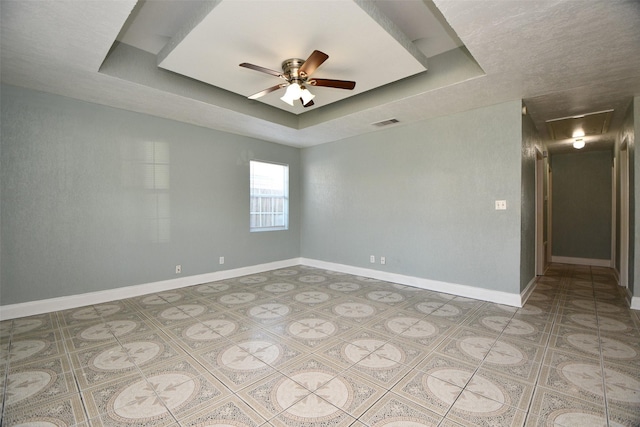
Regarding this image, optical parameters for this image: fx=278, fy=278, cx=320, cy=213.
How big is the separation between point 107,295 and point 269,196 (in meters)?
3.08

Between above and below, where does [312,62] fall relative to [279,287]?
above

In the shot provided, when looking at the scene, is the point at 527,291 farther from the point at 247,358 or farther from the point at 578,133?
the point at 247,358

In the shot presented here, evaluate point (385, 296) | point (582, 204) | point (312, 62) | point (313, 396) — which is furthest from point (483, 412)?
point (582, 204)

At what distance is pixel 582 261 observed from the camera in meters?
6.28

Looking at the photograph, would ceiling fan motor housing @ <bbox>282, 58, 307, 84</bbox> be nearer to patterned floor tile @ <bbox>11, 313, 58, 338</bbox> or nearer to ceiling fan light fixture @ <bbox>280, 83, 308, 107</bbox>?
ceiling fan light fixture @ <bbox>280, 83, 308, 107</bbox>

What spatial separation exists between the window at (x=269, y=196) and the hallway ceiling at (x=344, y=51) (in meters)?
1.66

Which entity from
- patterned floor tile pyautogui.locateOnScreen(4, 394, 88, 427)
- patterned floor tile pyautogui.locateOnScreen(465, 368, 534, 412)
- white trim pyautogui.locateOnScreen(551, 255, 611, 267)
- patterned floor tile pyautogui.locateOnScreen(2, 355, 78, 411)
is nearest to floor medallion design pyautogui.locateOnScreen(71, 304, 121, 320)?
patterned floor tile pyautogui.locateOnScreen(2, 355, 78, 411)

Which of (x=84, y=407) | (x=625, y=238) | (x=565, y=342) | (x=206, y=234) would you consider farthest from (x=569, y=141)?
(x=84, y=407)

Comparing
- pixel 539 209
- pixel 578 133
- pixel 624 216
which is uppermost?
pixel 578 133

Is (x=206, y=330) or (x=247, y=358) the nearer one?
(x=247, y=358)

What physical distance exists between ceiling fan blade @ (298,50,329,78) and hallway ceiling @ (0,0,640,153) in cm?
18

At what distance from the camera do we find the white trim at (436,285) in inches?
140

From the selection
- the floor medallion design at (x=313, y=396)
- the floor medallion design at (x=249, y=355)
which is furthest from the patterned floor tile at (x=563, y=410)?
the floor medallion design at (x=249, y=355)

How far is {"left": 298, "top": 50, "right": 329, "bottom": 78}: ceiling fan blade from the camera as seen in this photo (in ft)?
7.62
